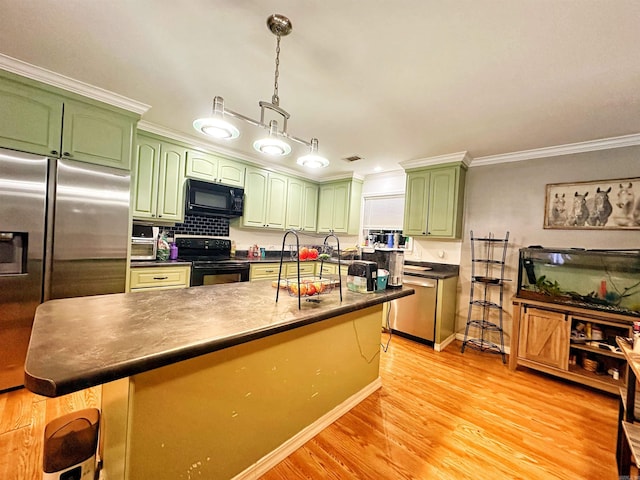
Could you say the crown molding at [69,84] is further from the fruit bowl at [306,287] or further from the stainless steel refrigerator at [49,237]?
the fruit bowl at [306,287]

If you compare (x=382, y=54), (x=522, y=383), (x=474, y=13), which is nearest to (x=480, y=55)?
(x=474, y=13)

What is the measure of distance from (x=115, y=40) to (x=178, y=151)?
1621 mm

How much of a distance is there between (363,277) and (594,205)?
2693 mm

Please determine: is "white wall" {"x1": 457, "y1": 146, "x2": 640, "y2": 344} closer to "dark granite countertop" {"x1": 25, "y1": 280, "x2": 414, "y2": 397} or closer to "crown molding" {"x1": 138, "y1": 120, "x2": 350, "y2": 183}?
"crown molding" {"x1": 138, "y1": 120, "x2": 350, "y2": 183}

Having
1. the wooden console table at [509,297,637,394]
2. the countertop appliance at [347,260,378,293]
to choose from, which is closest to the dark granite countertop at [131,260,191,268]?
the countertop appliance at [347,260,378,293]

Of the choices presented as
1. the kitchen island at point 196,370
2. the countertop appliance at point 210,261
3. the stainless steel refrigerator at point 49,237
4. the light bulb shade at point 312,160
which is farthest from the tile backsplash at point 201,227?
the light bulb shade at point 312,160

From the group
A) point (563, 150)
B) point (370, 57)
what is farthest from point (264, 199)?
point (563, 150)

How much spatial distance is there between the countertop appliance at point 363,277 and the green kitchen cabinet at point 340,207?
2.64 m

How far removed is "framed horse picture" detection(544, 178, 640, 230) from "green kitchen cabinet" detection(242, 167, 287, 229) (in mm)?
3335

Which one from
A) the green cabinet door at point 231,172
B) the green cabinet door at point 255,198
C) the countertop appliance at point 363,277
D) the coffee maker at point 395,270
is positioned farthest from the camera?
the green cabinet door at point 255,198

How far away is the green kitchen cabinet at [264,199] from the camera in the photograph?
3.86m

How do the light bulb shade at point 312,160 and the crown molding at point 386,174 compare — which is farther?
the crown molding at point 386,174

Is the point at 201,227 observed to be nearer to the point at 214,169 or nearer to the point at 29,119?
the point at 214,169

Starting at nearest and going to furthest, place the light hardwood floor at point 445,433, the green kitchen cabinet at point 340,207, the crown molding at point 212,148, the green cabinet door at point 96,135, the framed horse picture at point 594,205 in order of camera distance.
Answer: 1. the light hardwood floor at point 445,433
2. the green cabinet door at point 96,135
3. the framed horse picture at point 594,205
4. the crown molding at point 212,148
5. the green kitchen cabinet at point 340,207
